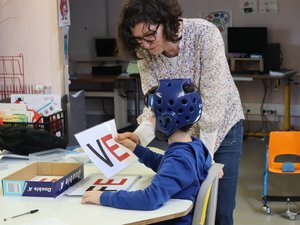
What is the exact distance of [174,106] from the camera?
156 cm

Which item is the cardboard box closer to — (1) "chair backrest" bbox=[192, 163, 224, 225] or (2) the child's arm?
(2) the child's arm

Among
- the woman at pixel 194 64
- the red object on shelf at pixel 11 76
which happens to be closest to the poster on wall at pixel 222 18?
the red object on shelf at pixel 11 76

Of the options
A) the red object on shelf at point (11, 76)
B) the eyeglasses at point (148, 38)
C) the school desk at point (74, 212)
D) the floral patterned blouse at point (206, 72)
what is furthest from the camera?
the red object on shelf at point (11, 76)

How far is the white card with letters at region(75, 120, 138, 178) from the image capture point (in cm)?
172

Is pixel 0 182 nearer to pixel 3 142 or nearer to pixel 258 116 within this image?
pixel 3 142

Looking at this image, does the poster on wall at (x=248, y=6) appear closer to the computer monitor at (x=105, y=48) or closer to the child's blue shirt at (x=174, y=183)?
the computer monitor at (x=105, y=48)

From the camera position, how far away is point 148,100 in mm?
1688

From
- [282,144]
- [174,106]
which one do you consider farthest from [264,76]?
[174,106]

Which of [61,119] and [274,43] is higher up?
[274,43]

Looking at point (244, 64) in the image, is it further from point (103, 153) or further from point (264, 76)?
point (103, 153)

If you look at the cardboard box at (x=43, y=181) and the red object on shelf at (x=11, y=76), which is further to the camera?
the red object on shelf at (x=11, y=76)

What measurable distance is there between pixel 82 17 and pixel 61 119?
4.53m

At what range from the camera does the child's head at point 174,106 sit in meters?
1.56

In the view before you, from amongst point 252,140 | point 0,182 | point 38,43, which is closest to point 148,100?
point 0,182
